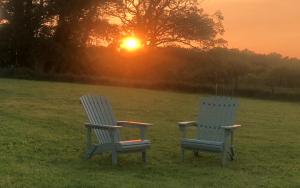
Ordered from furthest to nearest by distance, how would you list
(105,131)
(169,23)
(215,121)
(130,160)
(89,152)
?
(169,23), (215,121), (105,131), (130,160), (89,152)

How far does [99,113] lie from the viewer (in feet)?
28.8

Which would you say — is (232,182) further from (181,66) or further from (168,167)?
(181,66)

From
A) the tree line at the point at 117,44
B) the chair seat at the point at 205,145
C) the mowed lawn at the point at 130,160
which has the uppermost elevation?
the tree line at the point at 117,44

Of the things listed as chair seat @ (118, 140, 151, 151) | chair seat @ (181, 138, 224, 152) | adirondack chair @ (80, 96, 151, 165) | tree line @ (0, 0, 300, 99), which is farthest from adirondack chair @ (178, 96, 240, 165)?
tree line @ (0, 0, 300, 99)

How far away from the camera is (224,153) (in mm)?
8430

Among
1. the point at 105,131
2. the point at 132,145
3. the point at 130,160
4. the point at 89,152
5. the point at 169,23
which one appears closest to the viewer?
the point at 132,145

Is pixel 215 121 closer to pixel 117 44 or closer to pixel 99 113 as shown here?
pixel 99 113

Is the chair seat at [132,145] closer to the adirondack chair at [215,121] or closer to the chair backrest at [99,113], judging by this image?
the chair backrest at [99,113]

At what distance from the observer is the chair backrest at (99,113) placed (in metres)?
8.55

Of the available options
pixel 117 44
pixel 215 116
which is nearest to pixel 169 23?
pixel 117 44

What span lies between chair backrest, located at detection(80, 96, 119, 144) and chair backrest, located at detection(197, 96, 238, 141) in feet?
5.40

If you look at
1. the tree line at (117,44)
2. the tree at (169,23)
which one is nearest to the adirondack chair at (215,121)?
the tree line at (117,44)

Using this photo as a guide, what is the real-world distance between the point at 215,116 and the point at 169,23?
110 ft

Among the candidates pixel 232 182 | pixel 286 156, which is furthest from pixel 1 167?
pixel 286 156
